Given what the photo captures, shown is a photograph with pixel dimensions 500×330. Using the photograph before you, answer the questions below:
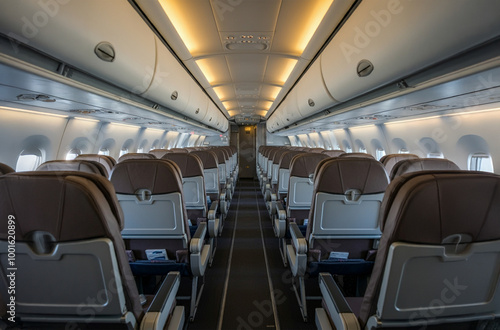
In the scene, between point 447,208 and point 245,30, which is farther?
point 245,30

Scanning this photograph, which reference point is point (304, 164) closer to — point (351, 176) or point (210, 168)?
point (351, 176)

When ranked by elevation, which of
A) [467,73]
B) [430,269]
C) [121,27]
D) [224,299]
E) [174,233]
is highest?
[121,27]

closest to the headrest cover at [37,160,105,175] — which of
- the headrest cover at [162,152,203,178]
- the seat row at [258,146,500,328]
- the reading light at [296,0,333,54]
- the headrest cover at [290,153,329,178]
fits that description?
the headrest cover at [162,152,203,178]

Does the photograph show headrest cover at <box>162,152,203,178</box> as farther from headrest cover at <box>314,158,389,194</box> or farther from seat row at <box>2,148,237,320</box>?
headrest cover at <box>314,158,389,194</box>

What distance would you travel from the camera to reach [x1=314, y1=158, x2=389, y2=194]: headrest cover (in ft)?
7.25

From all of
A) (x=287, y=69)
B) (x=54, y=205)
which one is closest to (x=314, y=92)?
(x=287, y=69)

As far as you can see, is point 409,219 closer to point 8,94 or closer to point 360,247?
point 360,247

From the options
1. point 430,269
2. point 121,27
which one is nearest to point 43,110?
point 121,27

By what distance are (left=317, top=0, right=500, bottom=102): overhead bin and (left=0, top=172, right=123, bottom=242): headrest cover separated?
82.6 inches

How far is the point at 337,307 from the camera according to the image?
1487 mm

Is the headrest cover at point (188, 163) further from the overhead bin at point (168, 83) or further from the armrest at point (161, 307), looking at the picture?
the armrest at point (161, 307)

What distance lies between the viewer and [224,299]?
3.16m

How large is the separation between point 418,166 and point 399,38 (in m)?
1.29

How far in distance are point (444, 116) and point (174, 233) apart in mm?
4686
